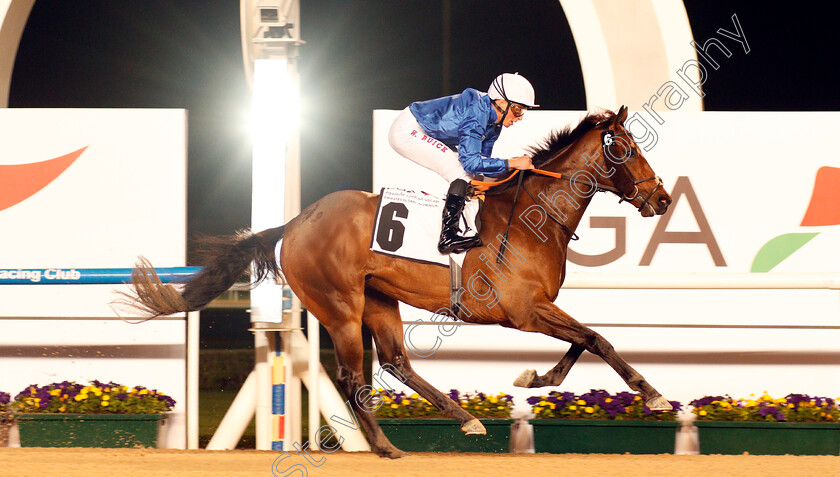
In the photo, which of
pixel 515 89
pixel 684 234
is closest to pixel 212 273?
pixel 515 89

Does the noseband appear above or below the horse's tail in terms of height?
above

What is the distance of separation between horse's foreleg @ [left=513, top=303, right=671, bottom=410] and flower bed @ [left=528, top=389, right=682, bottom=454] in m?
0.63

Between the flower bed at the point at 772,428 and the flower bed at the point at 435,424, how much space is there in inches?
36.7

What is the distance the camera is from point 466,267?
3613 millimetres

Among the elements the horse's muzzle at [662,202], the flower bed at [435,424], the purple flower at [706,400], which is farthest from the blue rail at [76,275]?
the purple flower at [706,400]

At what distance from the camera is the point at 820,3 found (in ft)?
38.4

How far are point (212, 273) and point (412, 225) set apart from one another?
→ 97 centimetres

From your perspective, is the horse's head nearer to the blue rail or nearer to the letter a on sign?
the letter a on sign

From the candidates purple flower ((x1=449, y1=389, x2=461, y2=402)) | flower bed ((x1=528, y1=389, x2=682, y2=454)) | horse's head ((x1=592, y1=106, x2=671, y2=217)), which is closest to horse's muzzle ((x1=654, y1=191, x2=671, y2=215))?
horse's head ((x1=592, y1=106, x2=671, y2=217))

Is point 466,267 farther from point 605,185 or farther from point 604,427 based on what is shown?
point 604,427

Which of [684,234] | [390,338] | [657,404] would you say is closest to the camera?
[657,404]

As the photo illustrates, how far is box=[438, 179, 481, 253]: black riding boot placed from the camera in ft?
11.7

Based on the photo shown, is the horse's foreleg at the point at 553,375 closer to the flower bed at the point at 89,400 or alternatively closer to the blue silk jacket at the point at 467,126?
the blue silk jacket at the point at 467,126

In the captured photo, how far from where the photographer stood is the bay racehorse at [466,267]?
3545 millimetres
